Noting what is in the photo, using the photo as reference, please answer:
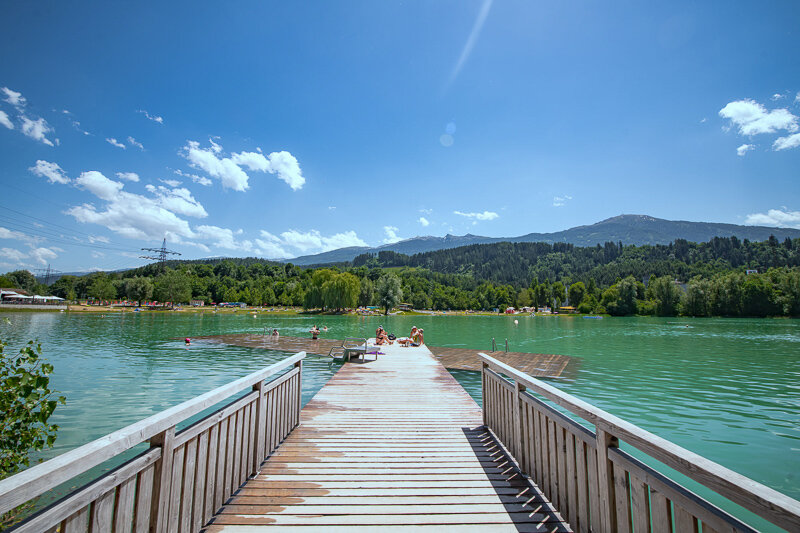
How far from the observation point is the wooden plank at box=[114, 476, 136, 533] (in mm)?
1961

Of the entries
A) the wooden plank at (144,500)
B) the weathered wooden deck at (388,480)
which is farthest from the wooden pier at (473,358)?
the wooden plank at (144,500)

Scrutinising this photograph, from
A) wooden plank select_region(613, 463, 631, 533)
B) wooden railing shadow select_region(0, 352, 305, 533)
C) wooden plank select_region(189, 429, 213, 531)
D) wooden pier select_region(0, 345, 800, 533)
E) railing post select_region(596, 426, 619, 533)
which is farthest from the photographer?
wooden plank select_region(189, 429, 213, 531)

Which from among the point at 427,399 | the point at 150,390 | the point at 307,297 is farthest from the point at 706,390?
the point at 307,297

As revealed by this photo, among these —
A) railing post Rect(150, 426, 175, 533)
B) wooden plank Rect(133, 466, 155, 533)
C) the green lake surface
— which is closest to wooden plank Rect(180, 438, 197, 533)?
railing post Rect(150, 426, 175, 533)

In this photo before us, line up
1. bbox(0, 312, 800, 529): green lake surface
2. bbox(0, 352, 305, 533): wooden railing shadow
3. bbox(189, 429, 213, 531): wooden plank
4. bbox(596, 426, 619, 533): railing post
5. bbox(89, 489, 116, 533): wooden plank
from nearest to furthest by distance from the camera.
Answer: bbox(0, 352, 305, 533): wooden railing shadow < bbox(89, 489, 116, 533): wooden plank < bbox(596, 426, 619, 533): railing post < bbox(189, 429, 213, 531): wooden plank < bbox(0, 312, 800, 529): green lake surface

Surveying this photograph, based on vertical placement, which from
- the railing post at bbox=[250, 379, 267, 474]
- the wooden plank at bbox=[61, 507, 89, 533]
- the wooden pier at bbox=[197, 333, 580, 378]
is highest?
the wooden plank at bbox=[61, 507, 89, 533]

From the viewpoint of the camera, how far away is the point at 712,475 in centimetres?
161

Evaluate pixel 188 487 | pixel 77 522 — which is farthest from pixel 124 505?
pixel 188 487

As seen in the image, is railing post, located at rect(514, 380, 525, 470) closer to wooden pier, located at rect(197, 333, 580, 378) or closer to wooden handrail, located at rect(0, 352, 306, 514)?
wooden handrail, located at rect(0, 352, 306, 514)

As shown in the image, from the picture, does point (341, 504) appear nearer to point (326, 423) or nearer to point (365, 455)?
point (365, 455)

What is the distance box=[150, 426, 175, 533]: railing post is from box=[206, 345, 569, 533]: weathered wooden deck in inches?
25.9

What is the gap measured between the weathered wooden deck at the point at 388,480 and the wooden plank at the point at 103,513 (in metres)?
1.18

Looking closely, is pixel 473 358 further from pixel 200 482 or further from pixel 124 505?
pixel 124 505

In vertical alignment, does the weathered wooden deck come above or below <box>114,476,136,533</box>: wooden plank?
below
